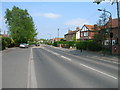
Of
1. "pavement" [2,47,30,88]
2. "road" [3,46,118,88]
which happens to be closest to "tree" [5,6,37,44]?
"pavement" [2,47,30,88]


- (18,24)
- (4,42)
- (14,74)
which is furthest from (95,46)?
(18,24)

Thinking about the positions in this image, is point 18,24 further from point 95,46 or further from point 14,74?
point 14,74

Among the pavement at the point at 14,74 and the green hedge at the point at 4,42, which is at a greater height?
the green hedge at the point at 4,42

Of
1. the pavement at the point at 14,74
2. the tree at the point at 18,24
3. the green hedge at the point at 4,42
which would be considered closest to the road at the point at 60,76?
the pavement at the point at 14,74

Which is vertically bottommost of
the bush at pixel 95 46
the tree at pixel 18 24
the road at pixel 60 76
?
the road at pixel 60 76

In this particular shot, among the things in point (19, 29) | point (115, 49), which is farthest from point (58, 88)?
point (19, 29)

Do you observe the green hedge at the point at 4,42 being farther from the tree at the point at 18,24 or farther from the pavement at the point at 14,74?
the pavement at the point at 14,74

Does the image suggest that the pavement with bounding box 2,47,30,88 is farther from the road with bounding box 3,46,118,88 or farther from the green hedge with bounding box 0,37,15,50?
the green hedge with bounding box 0,37,15,50

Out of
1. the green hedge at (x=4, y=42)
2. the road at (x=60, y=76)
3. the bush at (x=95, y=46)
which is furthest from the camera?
the green hedge at (x=4, y=42)

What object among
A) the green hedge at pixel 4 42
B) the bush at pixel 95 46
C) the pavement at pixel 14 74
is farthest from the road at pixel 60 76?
the green hedge at pixel 4 42

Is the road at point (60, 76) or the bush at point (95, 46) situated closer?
the road at point (60, 76)

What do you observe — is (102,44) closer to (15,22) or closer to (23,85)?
(23,85)

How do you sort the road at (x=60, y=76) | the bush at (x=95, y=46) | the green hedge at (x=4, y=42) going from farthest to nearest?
the green hedge at (x=4, y=42) → the bush at (x=95, y=46) → the road at (x=60, y=76)

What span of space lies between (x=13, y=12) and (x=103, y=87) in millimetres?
55980
